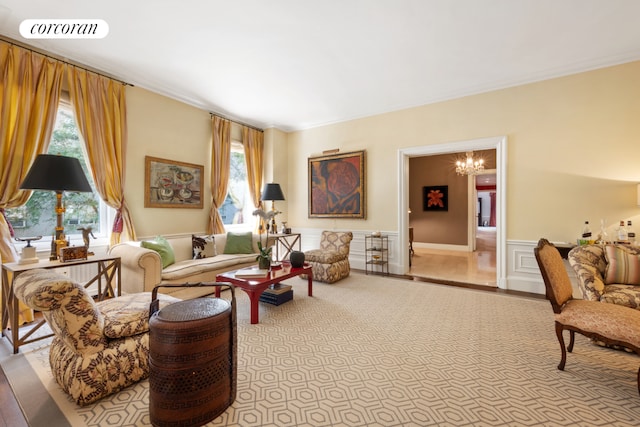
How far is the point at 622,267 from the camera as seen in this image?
2730 mm

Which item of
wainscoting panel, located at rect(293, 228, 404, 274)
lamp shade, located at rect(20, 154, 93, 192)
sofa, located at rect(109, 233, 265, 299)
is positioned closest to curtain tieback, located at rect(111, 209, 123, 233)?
sofa, located at rect(109, 233, 265, 299)

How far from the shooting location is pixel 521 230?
432 centimetres

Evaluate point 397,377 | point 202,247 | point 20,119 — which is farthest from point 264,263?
point 20,119

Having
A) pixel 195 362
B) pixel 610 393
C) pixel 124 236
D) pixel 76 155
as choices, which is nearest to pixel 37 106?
pixel 76 155

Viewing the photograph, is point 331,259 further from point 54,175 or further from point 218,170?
point 54,175

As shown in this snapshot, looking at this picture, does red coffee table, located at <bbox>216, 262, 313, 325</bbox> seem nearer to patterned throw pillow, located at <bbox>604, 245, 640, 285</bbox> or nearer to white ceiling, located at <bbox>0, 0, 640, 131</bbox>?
white ceiling, located at <bbox>0, 0, 640, 131</bbox>

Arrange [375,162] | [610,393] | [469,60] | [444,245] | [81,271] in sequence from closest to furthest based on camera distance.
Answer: [610,393] < [81,271] < [469,60] < [375,162] < [444,245]

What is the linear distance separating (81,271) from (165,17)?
3195 mm

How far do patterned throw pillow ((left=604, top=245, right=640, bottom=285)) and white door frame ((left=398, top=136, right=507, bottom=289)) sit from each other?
160cm

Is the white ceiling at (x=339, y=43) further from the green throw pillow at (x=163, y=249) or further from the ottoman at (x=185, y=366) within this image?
the ottoman at (x=185, y=366)

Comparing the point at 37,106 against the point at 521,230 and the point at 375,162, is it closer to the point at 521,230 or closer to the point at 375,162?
the point at 375,162

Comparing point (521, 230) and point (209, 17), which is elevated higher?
point (209, 17)

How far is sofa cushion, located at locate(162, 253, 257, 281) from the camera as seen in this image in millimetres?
3572

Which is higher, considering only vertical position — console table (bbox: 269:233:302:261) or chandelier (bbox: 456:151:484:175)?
chandelier (bbox: 456:151:484:175)
